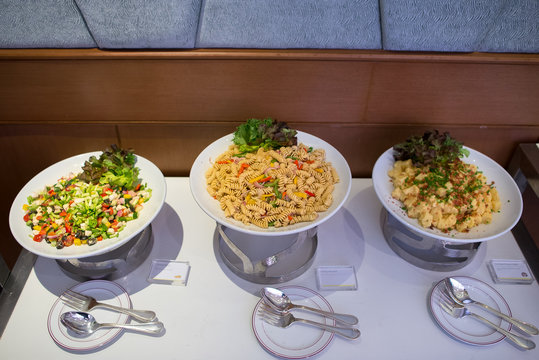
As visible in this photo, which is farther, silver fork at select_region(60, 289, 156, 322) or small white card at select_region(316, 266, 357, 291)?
small white card at select_region(316, 266, 357, 291)

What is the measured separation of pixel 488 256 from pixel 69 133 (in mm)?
1588

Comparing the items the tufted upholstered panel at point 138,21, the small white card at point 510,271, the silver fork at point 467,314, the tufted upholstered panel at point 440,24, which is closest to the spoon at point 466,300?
the silver fork at point 467,314

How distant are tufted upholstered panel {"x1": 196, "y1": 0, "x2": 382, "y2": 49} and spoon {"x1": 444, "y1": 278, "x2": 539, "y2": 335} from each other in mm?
797

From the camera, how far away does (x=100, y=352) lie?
1.07 meters

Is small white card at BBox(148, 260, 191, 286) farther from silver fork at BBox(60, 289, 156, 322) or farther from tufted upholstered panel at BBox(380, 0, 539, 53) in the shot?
tufted upholstered panel at BBox(380, 0, 539, 53)

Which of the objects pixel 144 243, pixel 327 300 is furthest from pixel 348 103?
pixel 144 243

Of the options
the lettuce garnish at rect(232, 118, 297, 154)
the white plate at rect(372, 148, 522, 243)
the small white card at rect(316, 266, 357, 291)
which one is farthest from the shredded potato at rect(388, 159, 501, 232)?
the lettuce garnish at rect(232, 118, 297, 154)

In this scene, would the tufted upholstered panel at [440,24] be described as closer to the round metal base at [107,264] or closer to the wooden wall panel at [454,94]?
the wooden wall panel at [454,94]

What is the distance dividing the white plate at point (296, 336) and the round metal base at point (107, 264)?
0.43m

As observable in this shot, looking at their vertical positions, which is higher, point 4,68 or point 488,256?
point 4,68

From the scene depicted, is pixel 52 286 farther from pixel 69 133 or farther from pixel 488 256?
pixel 488 256

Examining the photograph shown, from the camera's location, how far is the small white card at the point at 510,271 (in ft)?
4.11

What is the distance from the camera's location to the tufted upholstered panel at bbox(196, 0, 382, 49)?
1.32 m

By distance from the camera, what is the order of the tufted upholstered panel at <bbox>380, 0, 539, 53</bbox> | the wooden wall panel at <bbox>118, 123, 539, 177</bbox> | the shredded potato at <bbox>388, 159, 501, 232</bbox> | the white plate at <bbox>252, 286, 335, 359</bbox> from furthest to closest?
1. the wooden wall panel at <bbox>118, 123, 539, 177</bbox>
2. the tufted upholstered panel at <bbox>380, 0, 539, 53</bbox>
3. the shredded potato at <bbox>388, 159, 501, 232</bbox>
4. the white plate at <bbox>252, 286, 335, 359</bbox>
